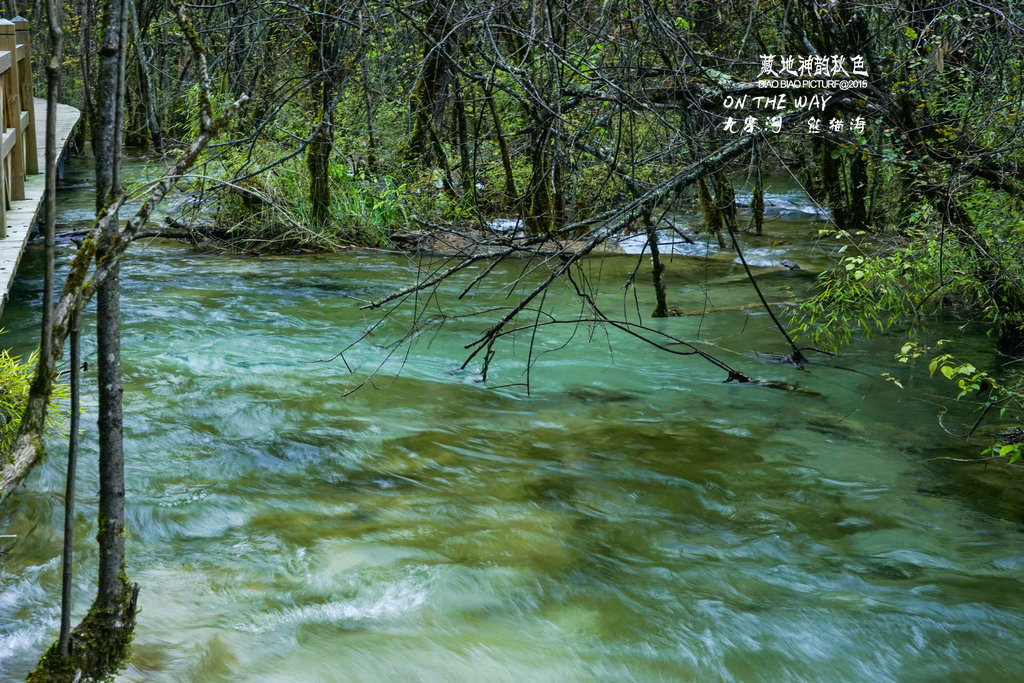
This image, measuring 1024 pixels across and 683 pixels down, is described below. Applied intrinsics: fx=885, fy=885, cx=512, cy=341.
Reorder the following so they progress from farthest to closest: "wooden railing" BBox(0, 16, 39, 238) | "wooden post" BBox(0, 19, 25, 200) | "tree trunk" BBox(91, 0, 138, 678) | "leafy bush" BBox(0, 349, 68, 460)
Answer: "wooden post" BBox(0, 19, 25, 200), "wooden railing" BBox(0, 16, 39, 238), "leafy bush" BBox(0, 349, 68, 460), "tree trunk" BBox(91, 0, 138, 678)

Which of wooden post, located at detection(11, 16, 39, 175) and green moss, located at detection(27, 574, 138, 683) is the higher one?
wooden post, located at detection(11, 16, 39, 175)

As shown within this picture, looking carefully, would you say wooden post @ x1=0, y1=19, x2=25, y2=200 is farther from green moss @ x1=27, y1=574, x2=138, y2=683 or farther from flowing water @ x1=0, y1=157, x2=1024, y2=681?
green moss @ x1=27, y1=574, x2=138, y2=683

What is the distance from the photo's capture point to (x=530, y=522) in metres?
4.50

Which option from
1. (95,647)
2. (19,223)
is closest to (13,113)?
(19,223)

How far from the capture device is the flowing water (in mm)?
3520

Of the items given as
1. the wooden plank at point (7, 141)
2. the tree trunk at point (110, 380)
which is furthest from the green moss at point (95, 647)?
the wooden plank at point (7, 141)

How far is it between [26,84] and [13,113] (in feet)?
4.94

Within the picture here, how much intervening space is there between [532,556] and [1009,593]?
7.08 ft

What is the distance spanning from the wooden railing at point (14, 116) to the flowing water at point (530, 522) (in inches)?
45.7

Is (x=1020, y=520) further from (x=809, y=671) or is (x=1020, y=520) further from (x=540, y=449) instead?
(x=540, y=449)

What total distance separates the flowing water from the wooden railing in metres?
1.16

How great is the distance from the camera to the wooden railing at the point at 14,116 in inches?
264

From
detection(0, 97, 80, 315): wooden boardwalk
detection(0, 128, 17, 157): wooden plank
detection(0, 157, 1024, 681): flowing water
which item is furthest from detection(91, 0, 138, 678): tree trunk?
detection(0, 128, 17, 157): wooden plank

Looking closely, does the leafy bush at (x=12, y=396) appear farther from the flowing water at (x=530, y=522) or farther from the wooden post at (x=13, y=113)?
the wooden post at (x=13, y=113)
